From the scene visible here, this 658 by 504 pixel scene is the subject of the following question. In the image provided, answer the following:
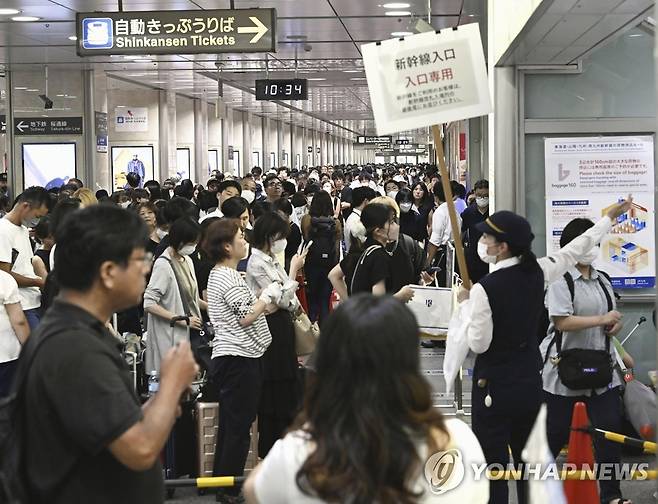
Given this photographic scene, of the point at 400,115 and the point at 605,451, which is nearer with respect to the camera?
the point at 400,115

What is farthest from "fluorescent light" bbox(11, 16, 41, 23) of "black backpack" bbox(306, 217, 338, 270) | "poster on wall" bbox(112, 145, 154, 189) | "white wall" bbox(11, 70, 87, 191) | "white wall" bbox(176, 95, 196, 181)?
"white wall" bbox(176, 95, 196, 181)

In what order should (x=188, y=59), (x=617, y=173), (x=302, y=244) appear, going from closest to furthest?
(x=617, y=173) → (x=302, y=244) → (x=188, y=59)

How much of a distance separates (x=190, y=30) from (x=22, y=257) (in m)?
3.21

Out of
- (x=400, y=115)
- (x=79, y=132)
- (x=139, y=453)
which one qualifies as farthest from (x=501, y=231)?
(x=79, y=132)

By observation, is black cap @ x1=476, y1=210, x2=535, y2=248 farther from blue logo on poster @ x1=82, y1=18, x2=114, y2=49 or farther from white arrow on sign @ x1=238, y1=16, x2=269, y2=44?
blue logo on poster @ x1=82, y1=18, x2=114, y2=49

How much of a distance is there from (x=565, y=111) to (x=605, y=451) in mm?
3321

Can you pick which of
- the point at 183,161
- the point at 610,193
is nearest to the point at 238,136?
the point at 183,161

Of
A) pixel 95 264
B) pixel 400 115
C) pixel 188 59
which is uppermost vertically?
pixel 188 59

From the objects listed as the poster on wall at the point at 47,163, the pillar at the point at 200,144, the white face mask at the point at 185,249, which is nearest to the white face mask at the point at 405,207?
the white face mask at the point at 185,249

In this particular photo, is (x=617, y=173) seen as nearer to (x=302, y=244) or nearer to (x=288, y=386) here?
(x=288, y=386)

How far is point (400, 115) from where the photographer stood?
5.42m

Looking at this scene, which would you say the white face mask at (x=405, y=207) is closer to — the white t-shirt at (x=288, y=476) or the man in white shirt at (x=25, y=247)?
the man in white shirt at (x=25, y=247)

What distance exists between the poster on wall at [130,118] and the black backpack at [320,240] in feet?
63.3

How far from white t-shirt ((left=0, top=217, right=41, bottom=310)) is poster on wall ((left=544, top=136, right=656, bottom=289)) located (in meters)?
4.22
